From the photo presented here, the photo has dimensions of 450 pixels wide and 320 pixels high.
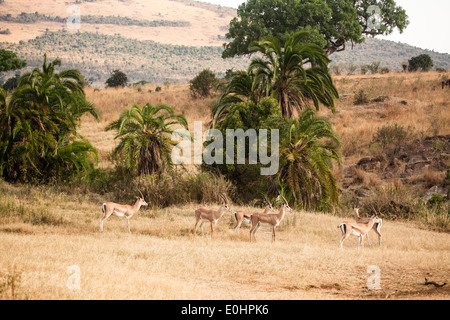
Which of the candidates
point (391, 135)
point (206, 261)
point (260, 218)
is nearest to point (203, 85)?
point (391, 135)

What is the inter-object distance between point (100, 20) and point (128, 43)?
802 inches

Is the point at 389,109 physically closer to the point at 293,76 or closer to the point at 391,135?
the point at 391,135

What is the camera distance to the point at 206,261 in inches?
381

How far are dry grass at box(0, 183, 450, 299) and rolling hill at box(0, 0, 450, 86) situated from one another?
8102 centimetres

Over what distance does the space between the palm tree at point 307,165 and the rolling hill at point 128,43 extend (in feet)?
254

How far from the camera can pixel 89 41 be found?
360ft

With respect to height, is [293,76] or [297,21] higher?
[297,21]

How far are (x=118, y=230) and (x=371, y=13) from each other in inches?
1739

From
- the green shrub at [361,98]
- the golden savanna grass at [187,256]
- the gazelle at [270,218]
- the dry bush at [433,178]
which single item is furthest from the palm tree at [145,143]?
the green shrub at [361,98]

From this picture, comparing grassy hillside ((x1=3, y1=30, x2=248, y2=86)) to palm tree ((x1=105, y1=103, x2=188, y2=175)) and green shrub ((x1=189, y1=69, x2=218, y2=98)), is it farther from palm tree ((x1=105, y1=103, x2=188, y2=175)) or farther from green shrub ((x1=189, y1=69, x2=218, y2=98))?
palm tree ((x1=105, y1=103, x2=188, y2=175))

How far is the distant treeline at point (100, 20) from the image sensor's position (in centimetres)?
11806

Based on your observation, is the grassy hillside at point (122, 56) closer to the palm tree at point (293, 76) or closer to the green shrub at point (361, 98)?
the green shrub at point (361, 98)

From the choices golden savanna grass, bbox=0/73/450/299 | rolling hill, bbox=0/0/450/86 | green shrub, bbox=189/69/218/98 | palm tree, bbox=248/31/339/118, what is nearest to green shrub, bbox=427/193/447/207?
golden savanna grass, bbox=0/73/450/299
